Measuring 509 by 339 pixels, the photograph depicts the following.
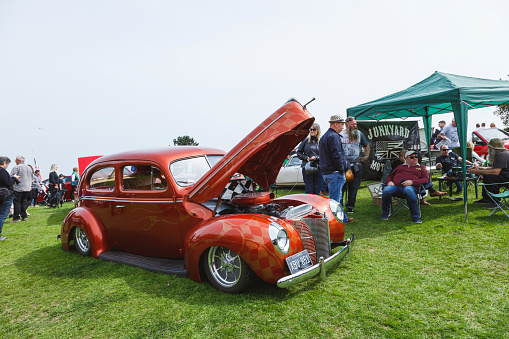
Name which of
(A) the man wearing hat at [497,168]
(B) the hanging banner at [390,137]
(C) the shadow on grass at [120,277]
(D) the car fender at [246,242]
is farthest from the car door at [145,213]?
(B) the hanging banner at [390,137]

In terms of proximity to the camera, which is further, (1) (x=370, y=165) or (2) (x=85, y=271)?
(1) (x=370, y=165)

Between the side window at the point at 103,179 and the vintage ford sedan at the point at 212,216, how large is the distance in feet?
0.05

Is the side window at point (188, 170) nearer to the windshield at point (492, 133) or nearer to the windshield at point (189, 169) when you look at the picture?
the windshield at point (189, 169)

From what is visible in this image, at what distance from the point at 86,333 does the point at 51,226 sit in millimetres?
7172

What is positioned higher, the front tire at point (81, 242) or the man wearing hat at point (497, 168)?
the man wearing hat at point (497, 168)

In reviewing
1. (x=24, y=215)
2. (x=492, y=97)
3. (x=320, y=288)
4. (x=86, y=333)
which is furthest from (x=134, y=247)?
(x=24, y=215)

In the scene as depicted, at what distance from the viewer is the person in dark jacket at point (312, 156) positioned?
7520 millimetres

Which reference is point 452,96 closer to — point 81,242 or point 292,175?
point 292,175

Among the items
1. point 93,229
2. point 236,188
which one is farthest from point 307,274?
point 93,229

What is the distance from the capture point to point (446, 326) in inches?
102

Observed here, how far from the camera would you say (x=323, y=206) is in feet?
14.6

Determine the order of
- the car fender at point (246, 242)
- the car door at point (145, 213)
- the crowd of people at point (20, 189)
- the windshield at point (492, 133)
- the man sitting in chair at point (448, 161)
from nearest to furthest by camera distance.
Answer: the car fender at point (246, 242) < the car door at point (145, 213) < the crowd of people at point (20, 189) < the man sitting in chair at point (448, 161) < the windshield at point (492, 133)

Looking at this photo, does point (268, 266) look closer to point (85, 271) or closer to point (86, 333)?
point (86, 333)

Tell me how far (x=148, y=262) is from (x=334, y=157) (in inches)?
136
